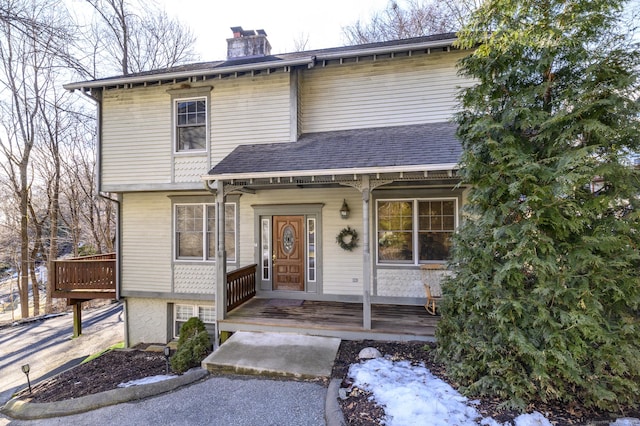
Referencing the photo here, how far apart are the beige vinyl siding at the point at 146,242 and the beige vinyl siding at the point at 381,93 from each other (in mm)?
4318

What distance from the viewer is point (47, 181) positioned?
47.0 feet

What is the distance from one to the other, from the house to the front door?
1.0 inches

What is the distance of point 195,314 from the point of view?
776cm

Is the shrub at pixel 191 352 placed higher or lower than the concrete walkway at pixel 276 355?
lower

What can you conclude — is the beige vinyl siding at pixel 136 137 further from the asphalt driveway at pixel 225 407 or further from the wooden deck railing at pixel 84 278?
the asphalt driveway at pixel 225 407

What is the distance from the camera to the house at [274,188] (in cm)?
641

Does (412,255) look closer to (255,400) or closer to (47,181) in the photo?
(255,400)

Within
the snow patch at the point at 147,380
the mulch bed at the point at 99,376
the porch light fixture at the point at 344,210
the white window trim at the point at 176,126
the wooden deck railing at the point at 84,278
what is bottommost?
the mulch bed at the point at 99,376

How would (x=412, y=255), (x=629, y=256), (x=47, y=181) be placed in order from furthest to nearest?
(x=47, y=181) < (x=412, y=255) < (x=629, y=256)

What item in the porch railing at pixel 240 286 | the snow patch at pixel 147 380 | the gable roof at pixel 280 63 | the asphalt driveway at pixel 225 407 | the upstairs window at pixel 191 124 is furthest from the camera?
the upstairs window at pixel 191 124

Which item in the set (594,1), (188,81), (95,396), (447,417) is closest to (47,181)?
(188,81)

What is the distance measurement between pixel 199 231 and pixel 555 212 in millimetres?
7107

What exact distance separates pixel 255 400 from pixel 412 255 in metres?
4.33

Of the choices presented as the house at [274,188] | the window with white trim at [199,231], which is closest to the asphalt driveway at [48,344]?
the house at [274,188]
